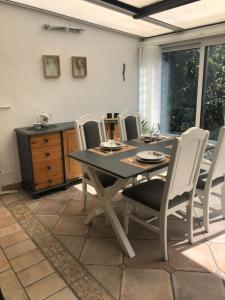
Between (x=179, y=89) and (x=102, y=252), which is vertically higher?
(x=179, y=89)

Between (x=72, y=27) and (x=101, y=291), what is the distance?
3265 millimetres

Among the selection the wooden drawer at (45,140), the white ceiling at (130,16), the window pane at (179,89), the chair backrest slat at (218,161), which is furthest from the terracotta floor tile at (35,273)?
the window pane at (179,89)

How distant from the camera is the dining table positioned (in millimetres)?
1893

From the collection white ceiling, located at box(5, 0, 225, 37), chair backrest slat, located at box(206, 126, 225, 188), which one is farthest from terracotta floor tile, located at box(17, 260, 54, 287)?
white ceiling, located at box(5, 0, 225, 37)

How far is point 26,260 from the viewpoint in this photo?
79.2 inches

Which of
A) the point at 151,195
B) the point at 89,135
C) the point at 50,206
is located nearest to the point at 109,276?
the point at 151,195

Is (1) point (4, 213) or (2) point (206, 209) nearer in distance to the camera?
(2) point (206, 209)

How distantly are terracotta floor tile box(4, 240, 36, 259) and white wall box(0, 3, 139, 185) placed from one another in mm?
1290

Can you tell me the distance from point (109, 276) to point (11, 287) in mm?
701

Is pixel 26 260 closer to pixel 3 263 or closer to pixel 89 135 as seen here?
pixel 3 263

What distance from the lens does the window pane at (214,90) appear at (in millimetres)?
3648

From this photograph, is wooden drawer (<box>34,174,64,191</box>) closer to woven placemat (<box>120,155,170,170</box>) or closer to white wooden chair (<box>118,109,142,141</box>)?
white wooden chair (<box>118,109,142,141</box>)

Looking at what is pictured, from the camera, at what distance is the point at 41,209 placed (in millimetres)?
2828

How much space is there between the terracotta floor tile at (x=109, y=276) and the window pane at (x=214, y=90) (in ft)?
9.42
